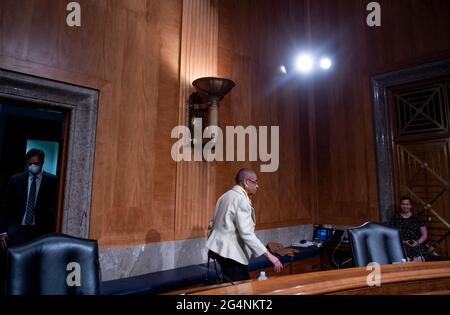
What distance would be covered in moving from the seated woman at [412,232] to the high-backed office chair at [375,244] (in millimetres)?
1160

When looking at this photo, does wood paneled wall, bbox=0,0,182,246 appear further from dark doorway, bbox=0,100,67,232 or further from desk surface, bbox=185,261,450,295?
desk surface, bbox=185,261,450,295

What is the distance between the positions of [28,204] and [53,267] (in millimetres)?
1909

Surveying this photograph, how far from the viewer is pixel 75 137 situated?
2.76m

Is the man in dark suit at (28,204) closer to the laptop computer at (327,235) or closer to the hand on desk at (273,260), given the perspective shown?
the hand on desk at (273,260)

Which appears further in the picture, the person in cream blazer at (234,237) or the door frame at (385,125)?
the door frame at (385,125)

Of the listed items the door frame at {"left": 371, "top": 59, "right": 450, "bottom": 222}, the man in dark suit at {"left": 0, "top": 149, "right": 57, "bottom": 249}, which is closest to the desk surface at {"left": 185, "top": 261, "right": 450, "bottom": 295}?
the man in dark suit at {"left": 0, "top": 149, "right": 57, "bottom": 249}

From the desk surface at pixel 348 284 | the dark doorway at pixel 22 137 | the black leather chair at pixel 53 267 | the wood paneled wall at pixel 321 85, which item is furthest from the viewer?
the wood paneled wall at pixel 321 85

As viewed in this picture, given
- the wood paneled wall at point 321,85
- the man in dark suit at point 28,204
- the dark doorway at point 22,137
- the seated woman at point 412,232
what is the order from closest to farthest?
1. the man in dark suit at point 28,204
2. the seated woman at point 412,232
3. the dark doorway at point 22,137
4. the wood paneled wall at point 321,85

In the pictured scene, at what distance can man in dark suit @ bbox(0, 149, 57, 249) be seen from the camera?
2967mm

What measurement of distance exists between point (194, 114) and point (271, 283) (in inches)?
98.9

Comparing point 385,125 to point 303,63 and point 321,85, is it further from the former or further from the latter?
point 303,63

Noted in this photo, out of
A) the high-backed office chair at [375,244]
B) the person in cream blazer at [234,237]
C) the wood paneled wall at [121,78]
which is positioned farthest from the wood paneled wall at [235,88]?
the high-backed office chair at [375,244]

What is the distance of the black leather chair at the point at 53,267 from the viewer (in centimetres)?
150
